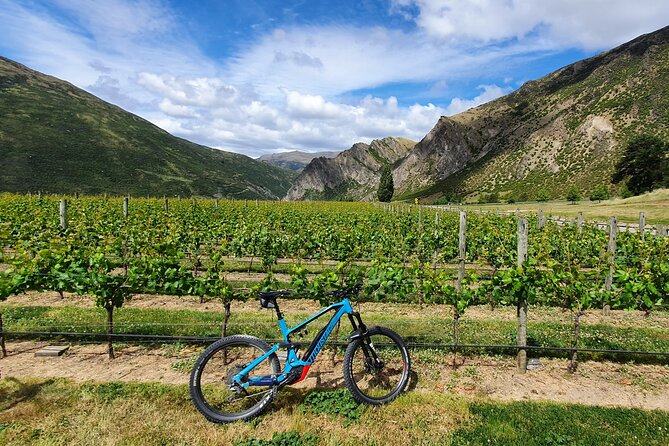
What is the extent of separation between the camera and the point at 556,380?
673cm

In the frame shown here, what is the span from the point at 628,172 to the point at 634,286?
9494 centimetres

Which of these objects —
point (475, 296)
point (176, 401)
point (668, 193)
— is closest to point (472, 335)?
point (475, 296)

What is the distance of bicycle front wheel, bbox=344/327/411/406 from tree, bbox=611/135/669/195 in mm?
85565

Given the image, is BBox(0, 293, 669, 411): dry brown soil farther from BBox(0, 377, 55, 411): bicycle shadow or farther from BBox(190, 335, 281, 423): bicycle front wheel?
BBox(190, 335, 281, 423): bicycle front wheel

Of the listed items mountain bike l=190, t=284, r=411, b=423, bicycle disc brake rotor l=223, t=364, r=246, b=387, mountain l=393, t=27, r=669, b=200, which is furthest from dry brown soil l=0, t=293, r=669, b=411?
mountain l=393, t=27, r=669, b=200

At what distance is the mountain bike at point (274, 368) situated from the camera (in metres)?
5.12

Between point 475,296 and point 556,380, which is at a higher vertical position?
point 475,296

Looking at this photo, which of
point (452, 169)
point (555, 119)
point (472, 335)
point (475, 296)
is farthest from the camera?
point (452, 169)

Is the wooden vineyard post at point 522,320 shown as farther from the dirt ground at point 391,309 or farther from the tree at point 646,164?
the tree at point 646,164

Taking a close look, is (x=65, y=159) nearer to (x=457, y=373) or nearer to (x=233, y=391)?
(x=233, y=391)

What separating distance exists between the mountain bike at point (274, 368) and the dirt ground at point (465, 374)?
0.84 metres

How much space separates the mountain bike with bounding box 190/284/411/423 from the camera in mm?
5121

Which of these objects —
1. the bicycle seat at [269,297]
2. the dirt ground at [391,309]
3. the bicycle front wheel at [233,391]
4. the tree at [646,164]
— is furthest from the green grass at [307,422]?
the tree at [646,164]

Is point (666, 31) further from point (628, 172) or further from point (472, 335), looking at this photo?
point (472, 335)
